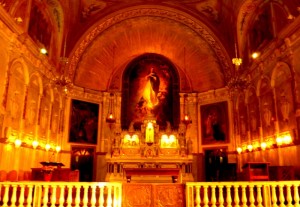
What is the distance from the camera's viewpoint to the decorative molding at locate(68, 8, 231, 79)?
16391 mm

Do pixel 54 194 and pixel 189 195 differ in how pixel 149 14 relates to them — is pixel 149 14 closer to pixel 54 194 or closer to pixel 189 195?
pixel 189 195

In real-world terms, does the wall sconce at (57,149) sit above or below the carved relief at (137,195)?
above

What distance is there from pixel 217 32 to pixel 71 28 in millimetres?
8690

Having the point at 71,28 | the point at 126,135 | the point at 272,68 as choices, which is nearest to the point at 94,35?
the point at 71,28

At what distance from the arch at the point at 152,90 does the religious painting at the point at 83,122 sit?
1.83 metres

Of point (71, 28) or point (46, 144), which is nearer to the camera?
point (46, 144)

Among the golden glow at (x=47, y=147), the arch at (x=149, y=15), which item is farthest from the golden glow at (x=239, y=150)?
the golden glow at (x=47, y=147)

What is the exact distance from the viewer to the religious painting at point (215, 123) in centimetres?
1627

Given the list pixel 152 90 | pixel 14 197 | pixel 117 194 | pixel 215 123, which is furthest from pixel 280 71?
pixel 14 197

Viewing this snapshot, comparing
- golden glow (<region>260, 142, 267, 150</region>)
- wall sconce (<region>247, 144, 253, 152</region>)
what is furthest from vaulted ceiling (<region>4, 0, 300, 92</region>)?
golden glow (<region>260, 142, 267, 150</region>)

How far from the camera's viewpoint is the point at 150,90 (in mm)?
17984

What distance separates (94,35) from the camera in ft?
55.1

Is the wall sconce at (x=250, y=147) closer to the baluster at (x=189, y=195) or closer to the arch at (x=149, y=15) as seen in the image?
the arch at (x=149, y=15)

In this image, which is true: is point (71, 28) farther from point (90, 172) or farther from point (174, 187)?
point (174, 187)
